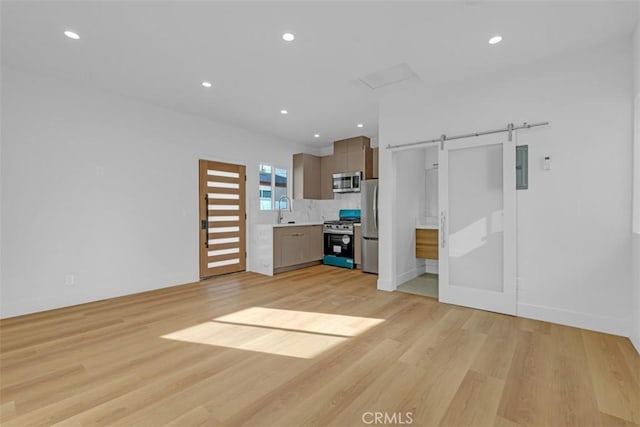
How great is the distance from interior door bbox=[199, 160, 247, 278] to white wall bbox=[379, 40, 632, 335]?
165 inches

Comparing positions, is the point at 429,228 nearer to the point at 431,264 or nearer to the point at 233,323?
the point at 431,264

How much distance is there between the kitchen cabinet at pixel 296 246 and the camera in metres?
5.61

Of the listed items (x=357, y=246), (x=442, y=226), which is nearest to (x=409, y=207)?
(x=442, y=226)

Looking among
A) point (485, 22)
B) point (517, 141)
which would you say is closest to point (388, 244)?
point (517, 141)

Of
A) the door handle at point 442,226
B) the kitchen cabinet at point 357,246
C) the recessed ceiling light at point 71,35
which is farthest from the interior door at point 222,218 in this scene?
the door handle at point 442,226

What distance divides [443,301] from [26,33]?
531 centimetres

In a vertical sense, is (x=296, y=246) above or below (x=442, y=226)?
below

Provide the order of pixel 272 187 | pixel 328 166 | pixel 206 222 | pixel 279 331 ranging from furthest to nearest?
pixel 328 166, pixel 272 187, pixel 206 222, pixel 279 331

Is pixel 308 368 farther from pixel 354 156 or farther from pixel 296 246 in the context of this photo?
pixel 354 156

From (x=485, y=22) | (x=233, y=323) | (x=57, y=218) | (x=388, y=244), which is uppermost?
(x=485, y=22)

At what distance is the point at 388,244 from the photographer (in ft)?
14.1

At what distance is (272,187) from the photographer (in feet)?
21.1

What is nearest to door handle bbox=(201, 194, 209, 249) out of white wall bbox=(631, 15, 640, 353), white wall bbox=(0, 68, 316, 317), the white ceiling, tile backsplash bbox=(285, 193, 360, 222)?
white wall bbox=(0, 68, 316, 317)

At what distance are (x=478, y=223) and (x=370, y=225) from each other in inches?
85.9
